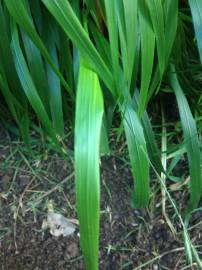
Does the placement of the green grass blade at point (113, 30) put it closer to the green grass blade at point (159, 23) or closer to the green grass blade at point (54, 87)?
the green grass blade at point (159, 23)

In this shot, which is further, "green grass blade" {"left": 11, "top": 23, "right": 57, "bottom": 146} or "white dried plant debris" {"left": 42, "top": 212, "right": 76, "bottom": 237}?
"white dried plant debris" {"left": 42, "top": 212, "right": 76, "bottom": 237}

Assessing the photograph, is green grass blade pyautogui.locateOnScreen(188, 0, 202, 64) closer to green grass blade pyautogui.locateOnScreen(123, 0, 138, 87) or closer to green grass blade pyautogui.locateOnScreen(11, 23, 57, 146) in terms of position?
green grass blade pyautogui.locateOnScreen(123, 0, 138, 87)

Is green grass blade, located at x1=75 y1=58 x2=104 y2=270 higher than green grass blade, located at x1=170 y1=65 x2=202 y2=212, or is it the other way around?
green grass blade, located at x1=75 y1=58 x2=104 y2=270

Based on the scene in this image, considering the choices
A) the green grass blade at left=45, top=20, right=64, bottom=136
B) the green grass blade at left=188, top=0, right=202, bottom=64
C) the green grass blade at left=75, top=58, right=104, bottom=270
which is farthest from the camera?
the green grass blade at left=45, top=20, right=64, bottom=136

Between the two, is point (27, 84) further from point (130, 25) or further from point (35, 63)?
point (130, 25)

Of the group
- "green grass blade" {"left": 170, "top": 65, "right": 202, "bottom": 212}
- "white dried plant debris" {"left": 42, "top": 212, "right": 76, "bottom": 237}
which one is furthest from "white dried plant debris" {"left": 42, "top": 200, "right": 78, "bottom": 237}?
"green grass blade" {"left": 170, "top": 65, "right": 202, "bottom": 212}

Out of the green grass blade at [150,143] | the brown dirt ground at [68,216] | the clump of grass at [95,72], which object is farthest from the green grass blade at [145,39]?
the brown dirt ground at [68,216]

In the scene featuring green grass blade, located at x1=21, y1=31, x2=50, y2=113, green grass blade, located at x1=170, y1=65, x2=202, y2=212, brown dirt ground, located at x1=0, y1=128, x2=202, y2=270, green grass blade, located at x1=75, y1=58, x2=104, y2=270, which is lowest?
brown dirt ground, located at x1=0, y1=128, x2=202, y2=270
